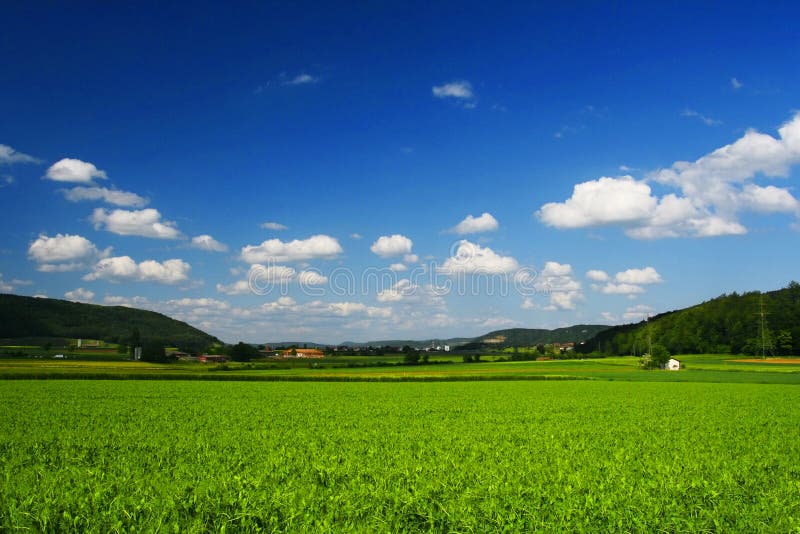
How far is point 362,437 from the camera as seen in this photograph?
18.3 meters

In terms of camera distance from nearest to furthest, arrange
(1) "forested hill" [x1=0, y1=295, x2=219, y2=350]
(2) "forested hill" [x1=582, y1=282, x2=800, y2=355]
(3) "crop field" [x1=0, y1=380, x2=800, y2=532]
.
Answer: (3) "crop field" [x1=0, y1=380, x2=800, y2=532] < (1) "forested hill" [x1=0, y1=295, x2=219, y2=350] < (2) "forested hill" [x1=582, y1=282, x2=800, y2=355]

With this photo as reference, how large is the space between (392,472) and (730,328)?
6312 inches

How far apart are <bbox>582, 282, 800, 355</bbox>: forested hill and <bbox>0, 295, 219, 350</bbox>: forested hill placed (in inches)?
5052

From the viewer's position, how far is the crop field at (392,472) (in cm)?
902

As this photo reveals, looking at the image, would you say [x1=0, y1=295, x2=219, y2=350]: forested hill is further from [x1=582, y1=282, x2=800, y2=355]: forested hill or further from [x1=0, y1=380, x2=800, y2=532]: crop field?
→ [x1=582, y1=282, x2=800, y2=355]: forested hill

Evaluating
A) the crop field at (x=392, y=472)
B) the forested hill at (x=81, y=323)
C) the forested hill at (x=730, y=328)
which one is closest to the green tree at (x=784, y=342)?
the forested hill at (x=730, y=328)

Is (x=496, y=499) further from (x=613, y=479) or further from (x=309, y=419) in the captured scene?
(x=309, y=419)

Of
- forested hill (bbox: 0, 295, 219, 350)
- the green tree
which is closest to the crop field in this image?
forested hill (bbox: 0, 295, 219, 350)

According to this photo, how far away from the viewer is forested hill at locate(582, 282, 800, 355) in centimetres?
13275

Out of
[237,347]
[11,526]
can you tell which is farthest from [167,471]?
[237,347]

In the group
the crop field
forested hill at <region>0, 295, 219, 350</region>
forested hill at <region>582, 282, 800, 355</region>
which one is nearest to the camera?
the crop field

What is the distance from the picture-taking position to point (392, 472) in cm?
1234

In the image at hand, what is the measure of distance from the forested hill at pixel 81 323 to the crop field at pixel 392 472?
397ft

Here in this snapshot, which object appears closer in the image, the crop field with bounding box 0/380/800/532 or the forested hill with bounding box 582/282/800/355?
the crop field with bounding box 0/380/800/532
